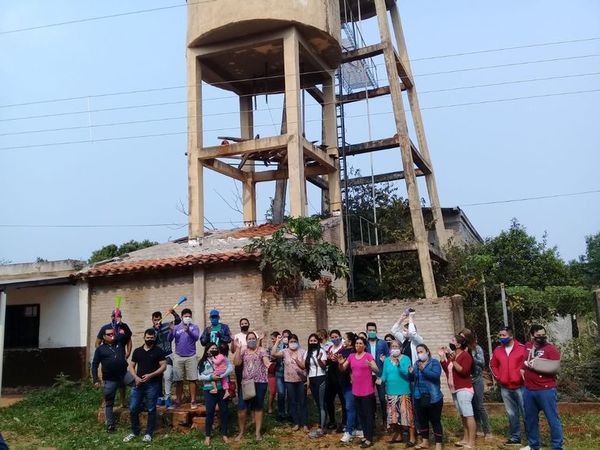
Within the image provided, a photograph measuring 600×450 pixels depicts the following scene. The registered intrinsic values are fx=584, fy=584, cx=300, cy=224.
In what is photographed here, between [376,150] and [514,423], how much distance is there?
1164 cm

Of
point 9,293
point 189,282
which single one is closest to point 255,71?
point 189,282

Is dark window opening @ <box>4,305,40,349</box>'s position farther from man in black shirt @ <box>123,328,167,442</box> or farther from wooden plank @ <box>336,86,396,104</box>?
wooden plank @ <box>336,86,396,104</box>

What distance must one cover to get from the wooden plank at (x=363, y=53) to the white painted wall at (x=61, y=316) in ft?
35.8

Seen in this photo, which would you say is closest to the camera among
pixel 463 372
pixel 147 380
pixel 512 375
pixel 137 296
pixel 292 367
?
pixel 463 372

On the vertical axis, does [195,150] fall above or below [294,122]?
below

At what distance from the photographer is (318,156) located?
16812 millimetres

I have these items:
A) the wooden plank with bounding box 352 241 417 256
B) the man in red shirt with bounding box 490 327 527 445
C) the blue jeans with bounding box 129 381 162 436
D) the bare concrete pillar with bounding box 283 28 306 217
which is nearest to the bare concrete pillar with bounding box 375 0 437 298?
the wooden plank with bounding box 352 241 417 256

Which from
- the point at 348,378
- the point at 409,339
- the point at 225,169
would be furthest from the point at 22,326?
the point at 409,339

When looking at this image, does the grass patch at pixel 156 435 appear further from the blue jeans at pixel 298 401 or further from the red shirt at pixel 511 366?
the red shirt at pixel 511 366

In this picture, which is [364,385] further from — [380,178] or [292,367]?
[380,178]

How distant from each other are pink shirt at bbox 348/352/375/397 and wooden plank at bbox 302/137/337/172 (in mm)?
8340

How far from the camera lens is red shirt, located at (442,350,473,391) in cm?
802

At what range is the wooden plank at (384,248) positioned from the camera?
1652cm

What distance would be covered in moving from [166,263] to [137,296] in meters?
1.29
